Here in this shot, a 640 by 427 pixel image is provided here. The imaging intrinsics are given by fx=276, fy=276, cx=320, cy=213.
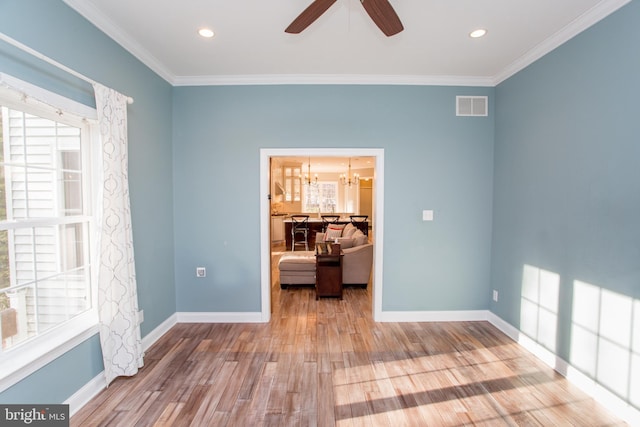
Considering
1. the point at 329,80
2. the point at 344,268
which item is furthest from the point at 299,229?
the point at 329,80

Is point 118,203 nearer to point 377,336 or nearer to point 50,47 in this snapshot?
point 50,47

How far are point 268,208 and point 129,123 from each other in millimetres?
1637

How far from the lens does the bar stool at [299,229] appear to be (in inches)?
319

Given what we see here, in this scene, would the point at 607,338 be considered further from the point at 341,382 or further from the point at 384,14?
the point at 384,14

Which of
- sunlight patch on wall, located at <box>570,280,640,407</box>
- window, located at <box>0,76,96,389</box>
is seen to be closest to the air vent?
sunlight patch on wall, located at <box>570,280,640,407</box>

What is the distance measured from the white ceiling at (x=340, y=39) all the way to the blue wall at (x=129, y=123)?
19 centimetres

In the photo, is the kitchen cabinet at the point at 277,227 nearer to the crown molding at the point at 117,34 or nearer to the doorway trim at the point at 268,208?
the doorway trim at the point at 268,208

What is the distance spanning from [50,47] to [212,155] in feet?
5.43

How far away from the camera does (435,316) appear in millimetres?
3449

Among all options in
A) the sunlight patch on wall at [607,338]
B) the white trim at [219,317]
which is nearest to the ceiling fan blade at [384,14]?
the sunlight patch on wall at [607,338]

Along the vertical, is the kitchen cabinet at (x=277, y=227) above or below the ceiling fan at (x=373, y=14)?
below

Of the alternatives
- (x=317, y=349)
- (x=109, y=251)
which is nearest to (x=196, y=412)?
(x=317, y=349)

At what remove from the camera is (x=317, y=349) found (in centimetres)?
279

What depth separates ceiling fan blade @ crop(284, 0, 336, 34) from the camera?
5.26ft
